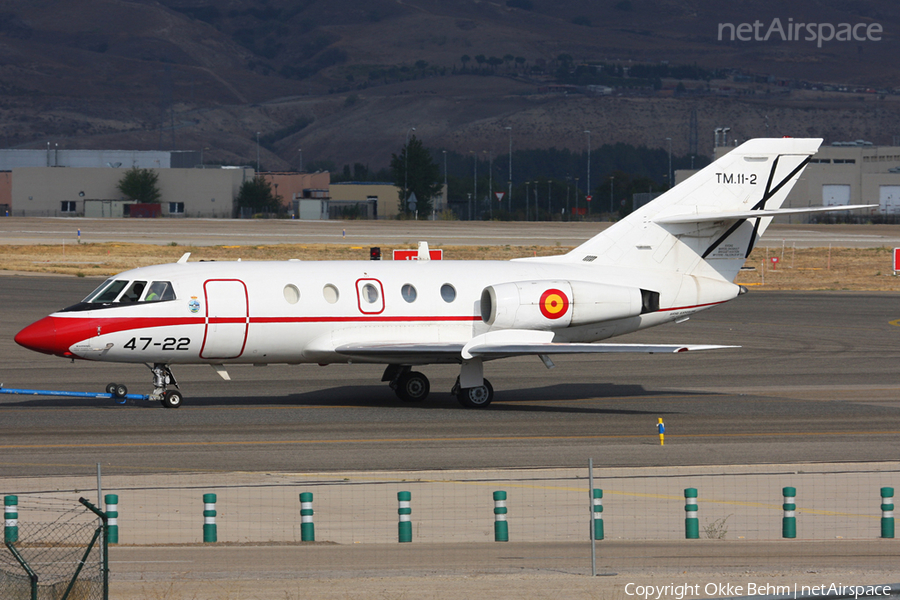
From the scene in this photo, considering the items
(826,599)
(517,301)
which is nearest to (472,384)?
(517,301)

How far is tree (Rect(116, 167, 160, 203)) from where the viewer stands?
139 metres

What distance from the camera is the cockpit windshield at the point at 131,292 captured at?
24.6 meters

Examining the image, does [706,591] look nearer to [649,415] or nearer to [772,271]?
[649,415]

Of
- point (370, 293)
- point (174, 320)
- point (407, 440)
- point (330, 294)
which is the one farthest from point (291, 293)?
point (407, 440)

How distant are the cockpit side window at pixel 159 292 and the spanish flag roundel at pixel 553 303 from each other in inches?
332

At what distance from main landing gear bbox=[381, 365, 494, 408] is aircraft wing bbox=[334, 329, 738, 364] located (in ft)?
2.93

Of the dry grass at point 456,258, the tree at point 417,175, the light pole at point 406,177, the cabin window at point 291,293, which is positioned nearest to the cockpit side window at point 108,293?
the cabin window at point 291,293

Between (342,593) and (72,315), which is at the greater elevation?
(72,315)

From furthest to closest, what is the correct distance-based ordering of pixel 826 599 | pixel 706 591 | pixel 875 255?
pixel 875 255 < pixel 706 591 < pixel 826 599

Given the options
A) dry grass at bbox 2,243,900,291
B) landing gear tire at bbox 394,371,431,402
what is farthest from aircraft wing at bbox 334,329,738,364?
dry grass at bbox 2,243,900,291

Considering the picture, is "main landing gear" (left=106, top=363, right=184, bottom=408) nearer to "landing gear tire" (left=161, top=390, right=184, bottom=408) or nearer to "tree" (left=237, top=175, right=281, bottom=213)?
"landing gear tire" (left=161, top=390, right=184, bottom=408)

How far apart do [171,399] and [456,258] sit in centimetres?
4806

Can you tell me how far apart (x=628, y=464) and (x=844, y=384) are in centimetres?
1217

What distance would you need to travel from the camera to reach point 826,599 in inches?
354
